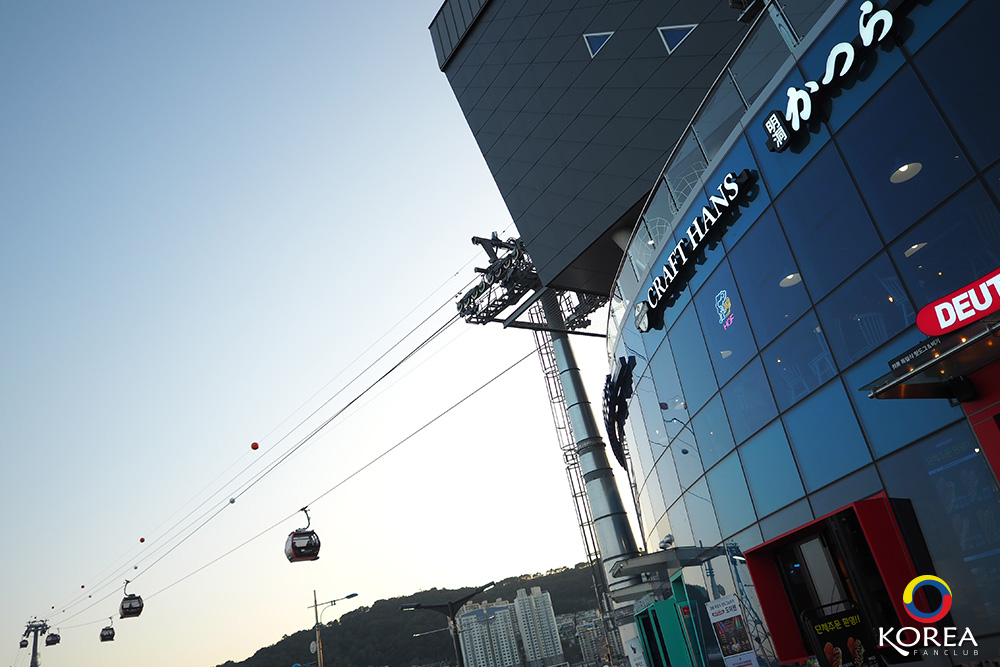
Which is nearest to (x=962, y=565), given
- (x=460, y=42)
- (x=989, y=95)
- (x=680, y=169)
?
(x=989, y=95)

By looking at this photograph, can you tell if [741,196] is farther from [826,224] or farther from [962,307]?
[962,307]

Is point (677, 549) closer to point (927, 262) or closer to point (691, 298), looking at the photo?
point (691, 298)

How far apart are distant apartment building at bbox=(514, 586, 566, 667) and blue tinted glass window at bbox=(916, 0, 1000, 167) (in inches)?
5459

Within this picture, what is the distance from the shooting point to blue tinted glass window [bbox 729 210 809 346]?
12.0 meters

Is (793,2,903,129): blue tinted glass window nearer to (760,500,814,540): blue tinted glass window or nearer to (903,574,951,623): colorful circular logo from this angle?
(760,500,814,540): blue tinted glass window

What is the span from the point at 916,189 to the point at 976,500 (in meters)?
4.40

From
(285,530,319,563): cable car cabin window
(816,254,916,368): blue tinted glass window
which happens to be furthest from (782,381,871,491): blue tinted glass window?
(285,530,319,563): cable car cabin window

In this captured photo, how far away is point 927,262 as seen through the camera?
930 cm

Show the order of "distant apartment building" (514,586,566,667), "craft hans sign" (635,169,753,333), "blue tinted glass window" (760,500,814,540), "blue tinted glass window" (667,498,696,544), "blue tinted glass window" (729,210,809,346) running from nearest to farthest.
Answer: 1. "blue tinted glass window" (729,210,809,346)
2. "blue tinted glass window" (760,500,814,540)
3. "craft hans sign" (635,169,753,333)
4. "blue tinted glass window" (667,498,696,544)
5. "distant apartment building" (514,586,566,667)

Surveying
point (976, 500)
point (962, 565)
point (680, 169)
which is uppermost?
point (680, 169)

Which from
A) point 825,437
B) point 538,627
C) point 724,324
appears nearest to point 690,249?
point 724,324

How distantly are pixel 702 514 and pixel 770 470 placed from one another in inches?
151

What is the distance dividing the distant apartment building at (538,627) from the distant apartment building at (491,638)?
225 centimetres

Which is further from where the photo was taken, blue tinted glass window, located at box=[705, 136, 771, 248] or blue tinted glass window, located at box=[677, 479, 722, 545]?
blue tinted glass window, located at box=[677, 479, 722, 545]
